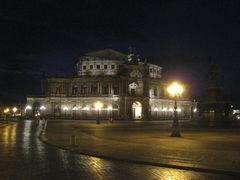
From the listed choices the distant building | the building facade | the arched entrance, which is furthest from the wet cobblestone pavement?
the arched entrance

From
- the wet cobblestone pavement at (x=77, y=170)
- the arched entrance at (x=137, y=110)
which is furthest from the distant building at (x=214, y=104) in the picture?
the arched entrance at (x=137, y=110)

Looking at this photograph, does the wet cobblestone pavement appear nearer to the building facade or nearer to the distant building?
the distant building

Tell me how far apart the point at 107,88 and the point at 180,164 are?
103121mm

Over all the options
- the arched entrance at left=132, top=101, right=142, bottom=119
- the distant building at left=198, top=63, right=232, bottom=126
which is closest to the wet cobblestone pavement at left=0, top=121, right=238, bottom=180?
the distant building at left=198, top=63, right=232, bottom=126

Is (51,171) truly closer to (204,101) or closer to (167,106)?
(204,101)

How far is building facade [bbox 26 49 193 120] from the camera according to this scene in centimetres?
11631

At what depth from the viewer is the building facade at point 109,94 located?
382ft

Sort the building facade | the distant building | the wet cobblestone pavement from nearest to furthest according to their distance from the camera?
1. the wet cobblestone pavement
2. the distant building
3. the building facade

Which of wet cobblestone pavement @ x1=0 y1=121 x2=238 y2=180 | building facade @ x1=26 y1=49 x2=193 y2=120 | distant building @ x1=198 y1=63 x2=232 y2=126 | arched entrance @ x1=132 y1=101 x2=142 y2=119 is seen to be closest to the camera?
wet cobblestone pavement @ x1=0 y1=121 x2=238 y2=180

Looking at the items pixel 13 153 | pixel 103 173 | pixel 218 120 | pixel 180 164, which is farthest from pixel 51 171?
pixel 218 120

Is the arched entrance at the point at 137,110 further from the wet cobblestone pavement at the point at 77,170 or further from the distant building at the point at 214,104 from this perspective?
the wet cobblestone pavement at the point at 77,170

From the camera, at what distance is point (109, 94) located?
119m

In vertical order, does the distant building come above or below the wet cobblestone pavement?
above

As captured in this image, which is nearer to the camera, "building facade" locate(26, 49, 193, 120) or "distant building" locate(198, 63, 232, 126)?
"distant building" locate(198, 63, 232, 126)
